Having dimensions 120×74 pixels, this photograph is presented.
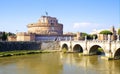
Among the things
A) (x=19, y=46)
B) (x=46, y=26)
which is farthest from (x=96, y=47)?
(x=46, y=26)

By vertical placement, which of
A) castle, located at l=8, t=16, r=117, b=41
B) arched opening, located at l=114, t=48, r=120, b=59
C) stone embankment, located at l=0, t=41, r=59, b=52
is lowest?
arched opening, located at l=114, t=48, r=120, b=59

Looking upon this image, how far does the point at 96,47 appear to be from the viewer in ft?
126

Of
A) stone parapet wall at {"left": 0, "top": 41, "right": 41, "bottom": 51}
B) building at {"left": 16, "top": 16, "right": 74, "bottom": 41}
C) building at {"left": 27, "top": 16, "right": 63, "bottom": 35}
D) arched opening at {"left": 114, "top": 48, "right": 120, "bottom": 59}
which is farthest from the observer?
building at {"left": 27, "top": 16, "right": 63, "bottom": 35}

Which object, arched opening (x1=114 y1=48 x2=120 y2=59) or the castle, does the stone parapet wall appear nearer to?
the castle

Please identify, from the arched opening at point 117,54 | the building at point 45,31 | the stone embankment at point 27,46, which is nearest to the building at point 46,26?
the building at point 45,31

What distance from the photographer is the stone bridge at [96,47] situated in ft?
97.8

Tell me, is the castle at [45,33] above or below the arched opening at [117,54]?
above

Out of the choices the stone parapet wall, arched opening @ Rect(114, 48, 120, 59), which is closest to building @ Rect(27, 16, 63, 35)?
the stone parapet wall

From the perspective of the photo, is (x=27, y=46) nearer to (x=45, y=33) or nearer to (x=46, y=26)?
(x=45, y=33)

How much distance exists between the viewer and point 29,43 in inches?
2013

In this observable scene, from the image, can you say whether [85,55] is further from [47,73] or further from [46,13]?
[46,13]

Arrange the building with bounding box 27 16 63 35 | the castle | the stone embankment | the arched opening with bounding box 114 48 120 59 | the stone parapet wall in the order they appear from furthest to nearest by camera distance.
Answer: the building with bounding box 27 16 63 35
the castle
the stone embankment
the stone parapet wall
the arched opening with bounding box 114 48 120 59

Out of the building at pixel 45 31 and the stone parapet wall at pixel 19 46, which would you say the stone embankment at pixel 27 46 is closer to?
the stone parapet wall at pixel 19 46

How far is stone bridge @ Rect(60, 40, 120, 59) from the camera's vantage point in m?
29.8
